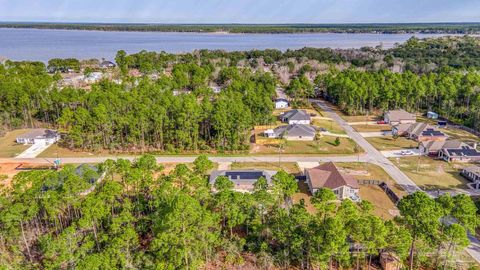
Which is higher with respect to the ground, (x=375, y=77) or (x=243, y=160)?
(x=375, y=77)

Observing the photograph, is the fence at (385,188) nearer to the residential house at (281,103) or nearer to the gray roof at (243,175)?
the gray roof at (243,175)

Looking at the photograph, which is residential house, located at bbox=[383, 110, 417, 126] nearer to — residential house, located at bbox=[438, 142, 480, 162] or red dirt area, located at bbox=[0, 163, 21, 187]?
residential house, located at bbox=[438, 142, 480, 162]

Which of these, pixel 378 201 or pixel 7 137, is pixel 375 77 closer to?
pixel 378 201

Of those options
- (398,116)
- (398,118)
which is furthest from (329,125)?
(398,116)

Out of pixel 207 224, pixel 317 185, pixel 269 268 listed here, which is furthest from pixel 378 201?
pixel 207 224

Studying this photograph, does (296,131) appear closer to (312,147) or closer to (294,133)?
(294,133)
